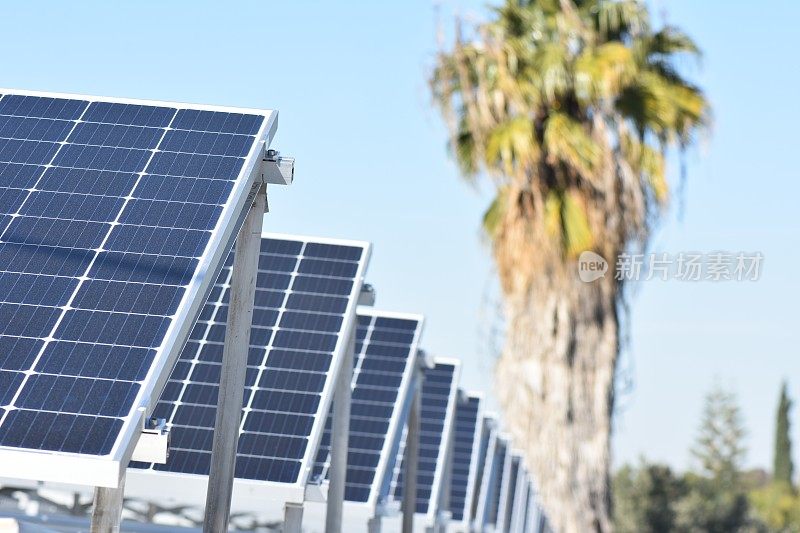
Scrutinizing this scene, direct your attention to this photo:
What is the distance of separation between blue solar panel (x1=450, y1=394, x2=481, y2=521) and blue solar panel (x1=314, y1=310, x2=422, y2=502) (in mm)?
8471

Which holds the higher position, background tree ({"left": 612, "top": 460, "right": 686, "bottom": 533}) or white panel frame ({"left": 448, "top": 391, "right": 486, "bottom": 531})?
background tree ({"left": 612, "top": 460, "right": 686, "bottom": 533})

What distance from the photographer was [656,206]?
17.0 metres

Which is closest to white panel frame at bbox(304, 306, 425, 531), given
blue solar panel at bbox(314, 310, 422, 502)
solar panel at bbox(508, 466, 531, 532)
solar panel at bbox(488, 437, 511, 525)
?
blue solar panel at bbox(314, 310, 422, 502)

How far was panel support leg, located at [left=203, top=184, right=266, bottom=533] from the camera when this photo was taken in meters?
11.0

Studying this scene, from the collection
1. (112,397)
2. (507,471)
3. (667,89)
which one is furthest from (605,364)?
(507,471)

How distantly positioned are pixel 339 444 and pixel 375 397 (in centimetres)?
396

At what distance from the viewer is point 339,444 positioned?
16.0m

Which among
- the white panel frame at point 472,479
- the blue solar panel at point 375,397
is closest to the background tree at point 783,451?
the white panel frame at point 472,479

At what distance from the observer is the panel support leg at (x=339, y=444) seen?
617 inches

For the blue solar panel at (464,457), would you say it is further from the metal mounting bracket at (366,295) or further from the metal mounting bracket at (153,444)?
the metal mounting bracket at (153,444)

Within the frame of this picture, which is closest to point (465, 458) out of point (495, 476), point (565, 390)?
point (495, 476)

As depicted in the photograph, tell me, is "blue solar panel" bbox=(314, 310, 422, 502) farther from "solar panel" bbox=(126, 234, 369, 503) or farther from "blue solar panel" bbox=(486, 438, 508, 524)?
"blue solar panel" bbox=(486, 438, 508, 524)

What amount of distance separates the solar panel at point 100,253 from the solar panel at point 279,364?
3892mm

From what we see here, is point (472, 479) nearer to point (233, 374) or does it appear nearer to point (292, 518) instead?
point (292, 518)
